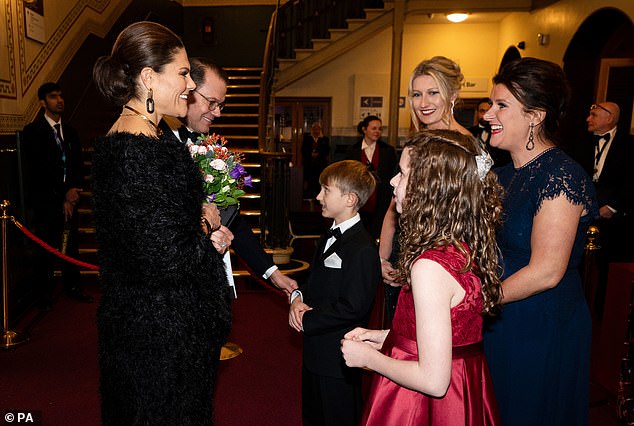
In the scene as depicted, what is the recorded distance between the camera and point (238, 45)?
44.5 ft

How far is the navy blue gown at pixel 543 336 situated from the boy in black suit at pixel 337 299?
2.05 ft

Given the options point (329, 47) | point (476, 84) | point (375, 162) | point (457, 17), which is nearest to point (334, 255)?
point (375, 162)

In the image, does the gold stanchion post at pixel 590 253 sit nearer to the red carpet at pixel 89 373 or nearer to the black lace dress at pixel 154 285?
the red carpet at pixel 89 373

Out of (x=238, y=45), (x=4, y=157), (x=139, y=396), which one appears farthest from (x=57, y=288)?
(x=238, y=45)

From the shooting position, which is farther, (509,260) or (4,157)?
(4,157)

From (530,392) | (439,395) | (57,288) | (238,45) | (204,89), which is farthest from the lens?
(238,45)

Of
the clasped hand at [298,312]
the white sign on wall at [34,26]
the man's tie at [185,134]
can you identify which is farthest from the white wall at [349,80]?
the clasped hand at [298,312]

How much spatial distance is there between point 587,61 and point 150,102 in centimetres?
779

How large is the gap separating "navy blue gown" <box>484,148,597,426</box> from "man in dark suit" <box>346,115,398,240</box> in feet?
13.3

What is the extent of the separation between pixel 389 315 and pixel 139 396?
1432 millimetres

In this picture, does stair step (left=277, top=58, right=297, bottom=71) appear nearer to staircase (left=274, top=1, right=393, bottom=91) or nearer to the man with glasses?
staircase (left=274, top=1, right=393, bottom=91)

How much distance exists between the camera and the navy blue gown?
1.90 m

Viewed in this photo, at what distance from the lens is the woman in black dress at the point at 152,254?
1.59 m

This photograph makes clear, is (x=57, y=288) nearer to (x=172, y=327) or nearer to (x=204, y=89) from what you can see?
(x=204, y=89)
